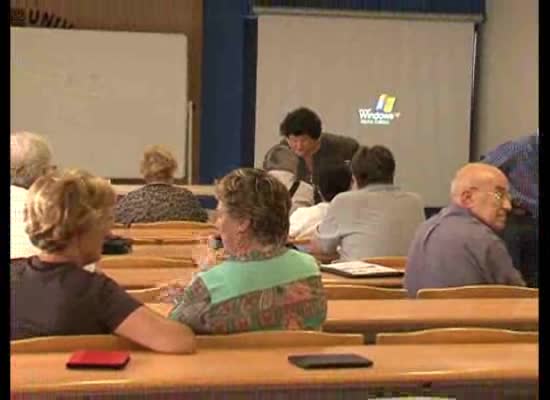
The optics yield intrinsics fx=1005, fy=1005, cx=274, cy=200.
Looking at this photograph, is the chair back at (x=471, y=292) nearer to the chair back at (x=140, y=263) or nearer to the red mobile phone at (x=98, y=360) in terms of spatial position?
the chair back at (x=140, y=263)

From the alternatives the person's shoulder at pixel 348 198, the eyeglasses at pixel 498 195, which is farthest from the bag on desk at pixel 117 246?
the eyeglasses at pixel 498 195

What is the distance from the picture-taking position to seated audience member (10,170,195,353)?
2.51 meters

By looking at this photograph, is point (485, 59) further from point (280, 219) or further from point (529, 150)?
point (280, 219)

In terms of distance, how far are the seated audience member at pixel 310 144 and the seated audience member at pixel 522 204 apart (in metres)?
2.19

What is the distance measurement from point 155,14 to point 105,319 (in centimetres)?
707

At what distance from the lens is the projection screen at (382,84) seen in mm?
9531

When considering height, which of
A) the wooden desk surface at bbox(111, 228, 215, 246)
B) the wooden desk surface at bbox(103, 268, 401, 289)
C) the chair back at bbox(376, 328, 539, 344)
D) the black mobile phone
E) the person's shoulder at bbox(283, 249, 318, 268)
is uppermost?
the person's shoulder at bbox(283, 249, 318, 268)

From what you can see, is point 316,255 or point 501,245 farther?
point 316,255

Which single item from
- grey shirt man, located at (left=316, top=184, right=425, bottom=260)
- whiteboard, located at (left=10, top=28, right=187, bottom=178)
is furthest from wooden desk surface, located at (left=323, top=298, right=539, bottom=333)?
whiteboard, located at (left=10, top=28, right=187, bottom=178)

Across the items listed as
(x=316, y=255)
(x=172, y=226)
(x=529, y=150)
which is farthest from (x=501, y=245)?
(x=172, y=226)

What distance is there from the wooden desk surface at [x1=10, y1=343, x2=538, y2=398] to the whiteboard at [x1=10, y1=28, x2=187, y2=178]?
6.99 meters

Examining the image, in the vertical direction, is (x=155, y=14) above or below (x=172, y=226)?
above

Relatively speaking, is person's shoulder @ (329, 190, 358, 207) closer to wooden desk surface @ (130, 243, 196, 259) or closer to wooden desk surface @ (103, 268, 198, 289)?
Answer: wooden desk surface @ (130, 243, 196, 259)

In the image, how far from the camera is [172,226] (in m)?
5.71
